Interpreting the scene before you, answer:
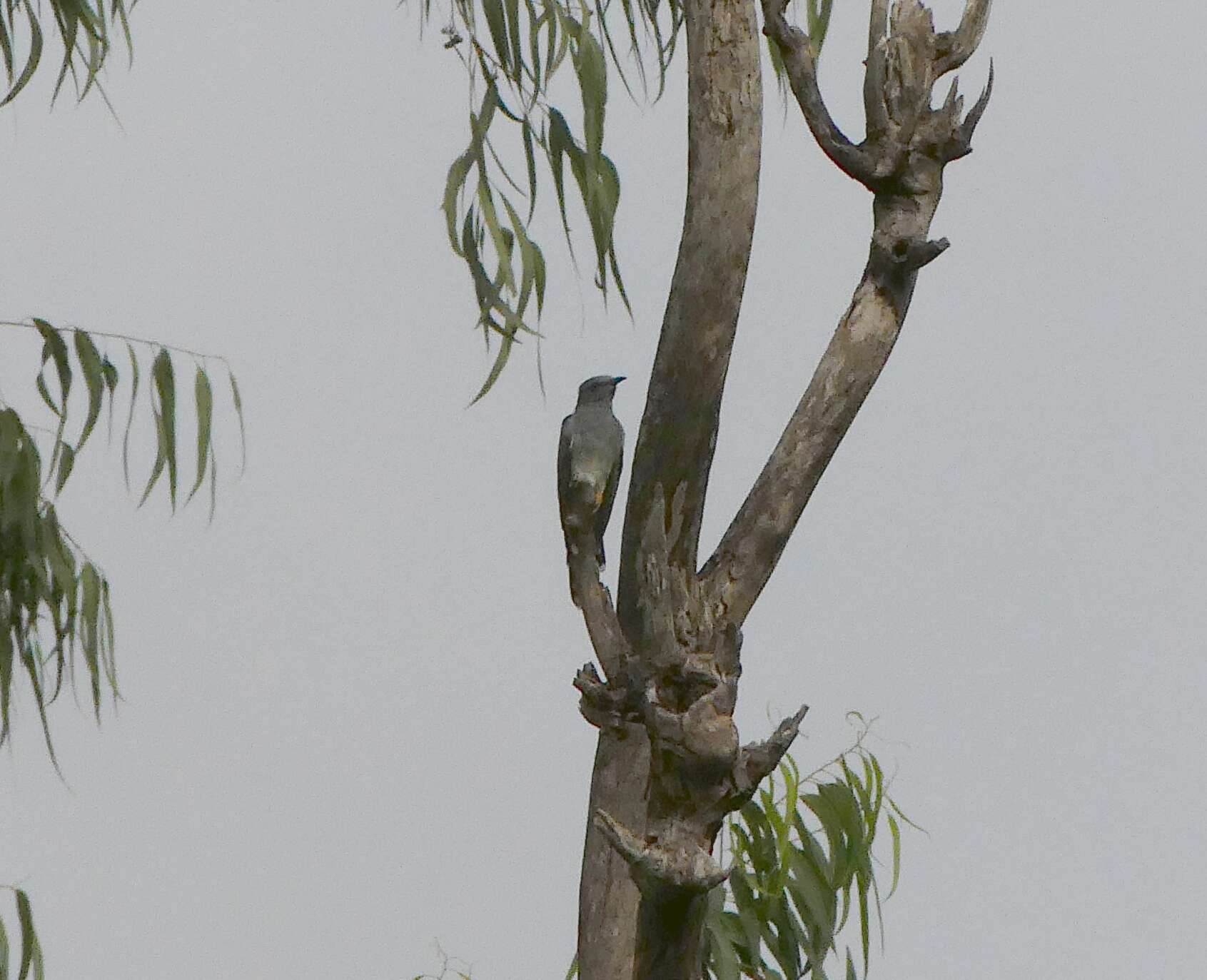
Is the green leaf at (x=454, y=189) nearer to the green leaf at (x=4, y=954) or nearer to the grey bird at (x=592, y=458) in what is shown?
the grey bird at (x=592, y=458)

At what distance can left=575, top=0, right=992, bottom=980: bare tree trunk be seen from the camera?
1957 mm

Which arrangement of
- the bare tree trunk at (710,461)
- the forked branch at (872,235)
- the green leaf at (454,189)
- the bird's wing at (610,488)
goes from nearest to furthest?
1. the bare tree trunk at (710,461)
2. the forked branch at (872,235)
3. the green leaf at (454,189)
4. the bird's wing at (610,488)

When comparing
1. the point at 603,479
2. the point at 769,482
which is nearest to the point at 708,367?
the point at 769,482

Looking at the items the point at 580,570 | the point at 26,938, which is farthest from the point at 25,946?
the point at 580,570

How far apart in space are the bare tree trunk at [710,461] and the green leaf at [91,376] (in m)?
0.94

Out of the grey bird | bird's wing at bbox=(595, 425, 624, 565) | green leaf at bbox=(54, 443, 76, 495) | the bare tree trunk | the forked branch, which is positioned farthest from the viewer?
green leaf at bbox=(54, 443, 76, 495)

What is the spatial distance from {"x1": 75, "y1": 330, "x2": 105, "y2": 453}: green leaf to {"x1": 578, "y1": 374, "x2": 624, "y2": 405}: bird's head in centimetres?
66

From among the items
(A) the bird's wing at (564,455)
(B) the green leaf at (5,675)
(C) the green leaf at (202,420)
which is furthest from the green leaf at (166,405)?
(A) the bird's wing at (564,455)

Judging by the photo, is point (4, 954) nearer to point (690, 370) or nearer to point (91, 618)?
point (91, 618)

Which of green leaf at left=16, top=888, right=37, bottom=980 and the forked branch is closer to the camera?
the forked branch

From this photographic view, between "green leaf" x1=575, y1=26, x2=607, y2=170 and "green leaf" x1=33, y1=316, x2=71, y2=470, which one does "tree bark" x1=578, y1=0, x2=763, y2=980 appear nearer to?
"green leaf" x1=575, y1=26, x2=607, y2=170

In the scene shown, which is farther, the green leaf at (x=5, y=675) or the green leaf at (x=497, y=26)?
the green leaf at (x=5, y=675)

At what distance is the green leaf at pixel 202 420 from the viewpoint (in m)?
2.82

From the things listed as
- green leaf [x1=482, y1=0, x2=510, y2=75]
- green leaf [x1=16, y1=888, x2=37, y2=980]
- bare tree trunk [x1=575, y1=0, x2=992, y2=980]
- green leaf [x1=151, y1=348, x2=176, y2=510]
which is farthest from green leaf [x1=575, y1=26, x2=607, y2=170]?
green leaf [x1=16, y1=888, x2=37, y2=980]
